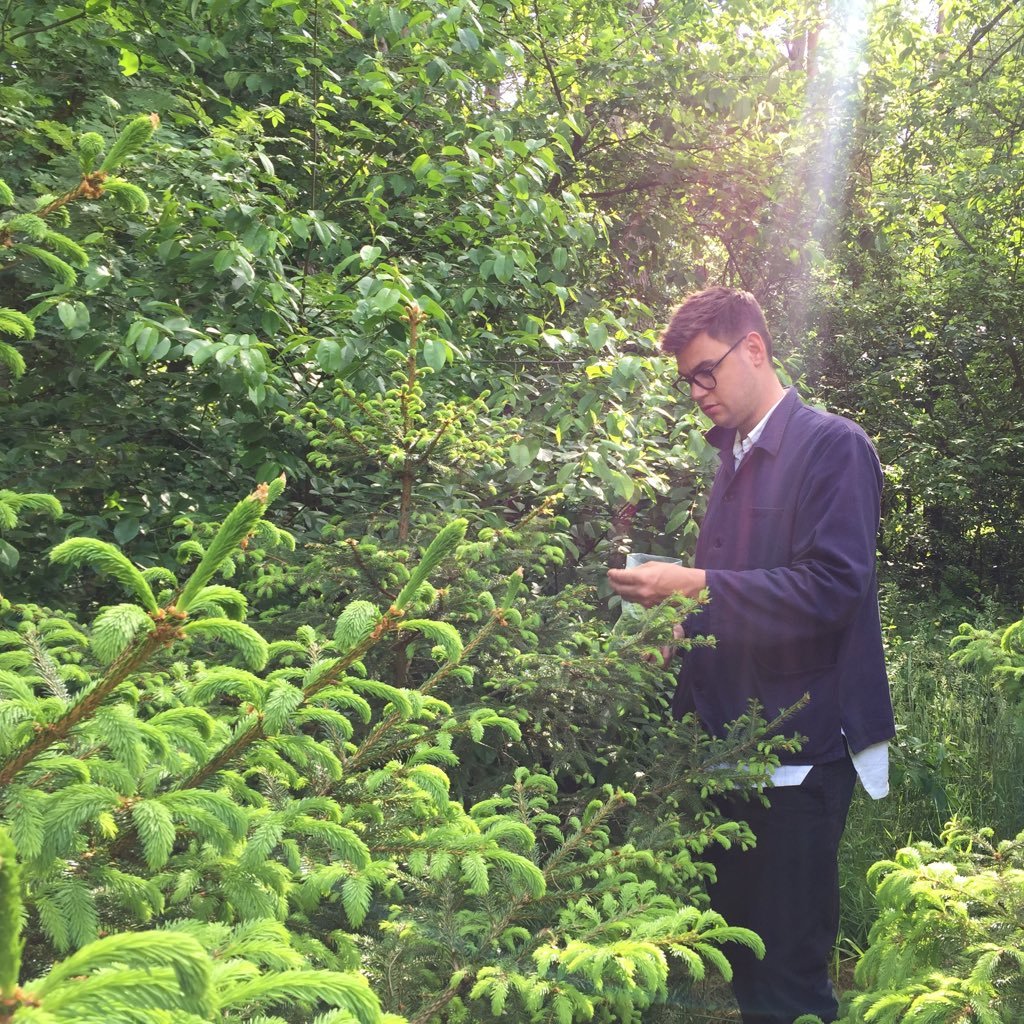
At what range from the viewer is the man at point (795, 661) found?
214 centimetres

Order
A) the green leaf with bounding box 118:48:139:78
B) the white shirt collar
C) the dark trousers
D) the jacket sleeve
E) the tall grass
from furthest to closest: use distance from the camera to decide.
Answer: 1. the tall grass
2. the green leaf with bounding box 118:48:139:78
3. the white shirt collar
4. the dark trousers
5. the jacket sleeve

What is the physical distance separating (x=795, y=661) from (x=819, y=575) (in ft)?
0.99

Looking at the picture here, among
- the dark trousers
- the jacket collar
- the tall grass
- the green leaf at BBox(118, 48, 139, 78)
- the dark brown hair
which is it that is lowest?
the dark trousers

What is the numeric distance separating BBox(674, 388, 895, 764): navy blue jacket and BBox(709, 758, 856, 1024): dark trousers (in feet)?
0.38

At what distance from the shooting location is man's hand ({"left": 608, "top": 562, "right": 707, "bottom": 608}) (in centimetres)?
220

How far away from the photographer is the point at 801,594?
6.86 ft

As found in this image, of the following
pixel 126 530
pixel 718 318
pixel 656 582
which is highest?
pixel 718 318

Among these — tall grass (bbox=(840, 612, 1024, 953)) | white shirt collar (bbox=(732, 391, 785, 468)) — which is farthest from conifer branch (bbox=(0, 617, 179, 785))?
tall grass (bbox=(840, 612, 1024, 953))

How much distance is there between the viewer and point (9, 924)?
597 millimetres

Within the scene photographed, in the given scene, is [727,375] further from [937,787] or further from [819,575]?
[937,787]

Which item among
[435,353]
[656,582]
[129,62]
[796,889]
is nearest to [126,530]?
[435,353]

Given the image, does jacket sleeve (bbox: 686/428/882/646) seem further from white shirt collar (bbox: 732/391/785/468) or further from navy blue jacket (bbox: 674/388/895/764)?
white shirt collar (bbox: 732/391/785/468)

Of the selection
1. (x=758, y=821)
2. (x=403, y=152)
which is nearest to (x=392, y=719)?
(x=758, y=821)

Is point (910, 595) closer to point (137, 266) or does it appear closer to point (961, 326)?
point (961, 326)
